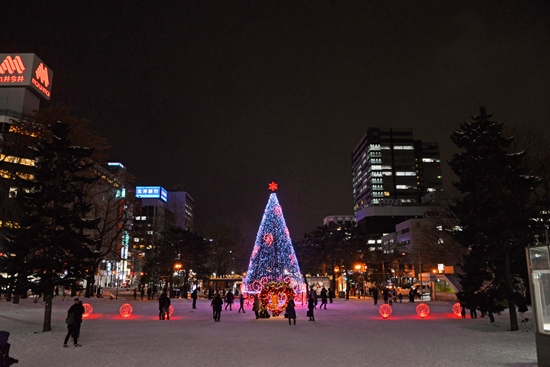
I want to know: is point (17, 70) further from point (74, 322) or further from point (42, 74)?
point (74, 322)

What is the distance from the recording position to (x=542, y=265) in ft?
39.2

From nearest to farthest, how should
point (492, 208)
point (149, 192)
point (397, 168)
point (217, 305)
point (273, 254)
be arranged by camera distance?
point (492, 208) → point (217, 305) → point (273, 254) → point (149, 192) → point (397, 168)

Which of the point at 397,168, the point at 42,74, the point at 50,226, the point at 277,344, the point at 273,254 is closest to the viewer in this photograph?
the point at 277,344

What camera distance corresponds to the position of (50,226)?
1978cm

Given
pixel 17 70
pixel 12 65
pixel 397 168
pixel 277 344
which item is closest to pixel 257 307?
pixel 277 344

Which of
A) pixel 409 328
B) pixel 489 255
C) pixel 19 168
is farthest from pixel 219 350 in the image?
pixel 19 168

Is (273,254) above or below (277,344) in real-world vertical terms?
above

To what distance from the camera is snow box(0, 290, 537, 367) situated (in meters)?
12.1

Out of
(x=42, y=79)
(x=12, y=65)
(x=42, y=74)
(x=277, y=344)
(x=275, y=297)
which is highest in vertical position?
(x=42, y=74)

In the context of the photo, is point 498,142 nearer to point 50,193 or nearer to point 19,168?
point 50,193

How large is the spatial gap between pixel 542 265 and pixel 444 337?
6411mm

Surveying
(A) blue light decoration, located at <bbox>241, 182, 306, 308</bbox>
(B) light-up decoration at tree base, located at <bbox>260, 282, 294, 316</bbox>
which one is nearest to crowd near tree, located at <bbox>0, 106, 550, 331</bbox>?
(B) light-up decoration at tree base, located at <bbox>260, 282, 294, 316</bbox>

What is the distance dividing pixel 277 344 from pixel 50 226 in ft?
38.6

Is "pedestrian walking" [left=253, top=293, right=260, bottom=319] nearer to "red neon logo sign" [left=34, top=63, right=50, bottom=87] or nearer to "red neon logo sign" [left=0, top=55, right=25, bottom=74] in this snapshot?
"red neon logo sign" [left=0, top=55, right=25, bottom=74]
